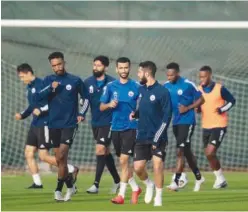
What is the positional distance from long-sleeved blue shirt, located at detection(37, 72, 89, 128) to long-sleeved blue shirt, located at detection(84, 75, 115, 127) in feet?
6.33

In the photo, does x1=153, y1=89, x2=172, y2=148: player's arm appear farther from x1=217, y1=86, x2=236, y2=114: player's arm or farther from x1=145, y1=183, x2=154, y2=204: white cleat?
A: x1=217, y1=86, x2=236, y2=114: player's arm

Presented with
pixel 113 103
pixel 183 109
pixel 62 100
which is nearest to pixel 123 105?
pixel 113 103

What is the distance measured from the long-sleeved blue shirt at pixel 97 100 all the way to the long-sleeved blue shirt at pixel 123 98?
4.74ft

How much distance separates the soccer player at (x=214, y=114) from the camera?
18.0m

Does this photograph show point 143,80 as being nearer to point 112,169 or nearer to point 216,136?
point 112,169

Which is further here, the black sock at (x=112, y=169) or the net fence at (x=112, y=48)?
the net fence at (x=112, y=48)

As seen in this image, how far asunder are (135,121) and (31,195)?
1984 millimetres

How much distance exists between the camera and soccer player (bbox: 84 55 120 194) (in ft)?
55.3

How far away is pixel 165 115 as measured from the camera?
13.9 meters

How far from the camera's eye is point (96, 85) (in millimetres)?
17078

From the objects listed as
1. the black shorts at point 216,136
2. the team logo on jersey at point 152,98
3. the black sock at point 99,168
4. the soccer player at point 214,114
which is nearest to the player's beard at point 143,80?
the team logo on jersey at point 152,98

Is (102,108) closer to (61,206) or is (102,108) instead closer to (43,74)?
(61,206)

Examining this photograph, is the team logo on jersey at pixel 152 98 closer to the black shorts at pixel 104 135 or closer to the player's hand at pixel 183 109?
the black shorts at pixel 104 135

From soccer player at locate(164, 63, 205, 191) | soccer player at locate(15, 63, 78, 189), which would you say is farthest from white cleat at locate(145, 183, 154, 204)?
soccer player at locate(15, 63, 78, 189)
